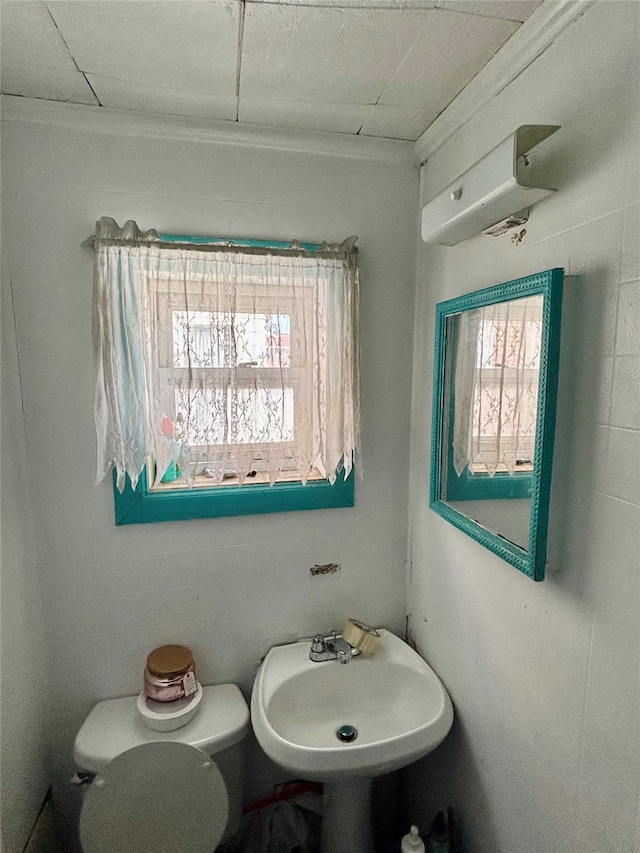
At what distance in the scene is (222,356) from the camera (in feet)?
4.22

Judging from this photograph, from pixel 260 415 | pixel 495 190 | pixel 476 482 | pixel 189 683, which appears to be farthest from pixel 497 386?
pixel 189 683

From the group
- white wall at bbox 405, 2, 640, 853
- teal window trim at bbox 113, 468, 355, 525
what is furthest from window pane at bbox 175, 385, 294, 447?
white wall at bbox 405, 2, 640, 853

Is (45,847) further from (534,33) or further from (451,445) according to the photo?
(534,33)

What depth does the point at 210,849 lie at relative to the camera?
3.59 ft

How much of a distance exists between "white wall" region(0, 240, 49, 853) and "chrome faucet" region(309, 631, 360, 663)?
2.61ft

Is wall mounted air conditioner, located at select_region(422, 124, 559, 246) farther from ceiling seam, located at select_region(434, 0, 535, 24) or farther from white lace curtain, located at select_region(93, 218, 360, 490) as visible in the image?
white lace curtain, located at select_region(93, 218, 360, 490)

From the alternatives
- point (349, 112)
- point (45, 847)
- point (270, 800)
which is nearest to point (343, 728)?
point (270, 800)

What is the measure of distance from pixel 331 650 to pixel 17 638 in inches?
35.0

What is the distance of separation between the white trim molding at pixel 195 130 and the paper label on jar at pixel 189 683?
153 centimetres

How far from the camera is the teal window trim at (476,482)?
3.17ft

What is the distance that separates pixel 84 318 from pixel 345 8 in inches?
37.2

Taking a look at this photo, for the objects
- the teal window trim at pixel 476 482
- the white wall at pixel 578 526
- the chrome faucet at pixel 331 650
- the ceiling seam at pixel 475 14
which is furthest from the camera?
the chrome faucet at pixel 331 650

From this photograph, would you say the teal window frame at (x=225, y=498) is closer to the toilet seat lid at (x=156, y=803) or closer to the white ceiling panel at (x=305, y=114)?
the white ceiling panel at (x=305, y=114)

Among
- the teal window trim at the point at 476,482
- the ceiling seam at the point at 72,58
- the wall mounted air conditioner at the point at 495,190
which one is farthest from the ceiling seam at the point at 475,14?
the ceiling seam at the point at 72,58
